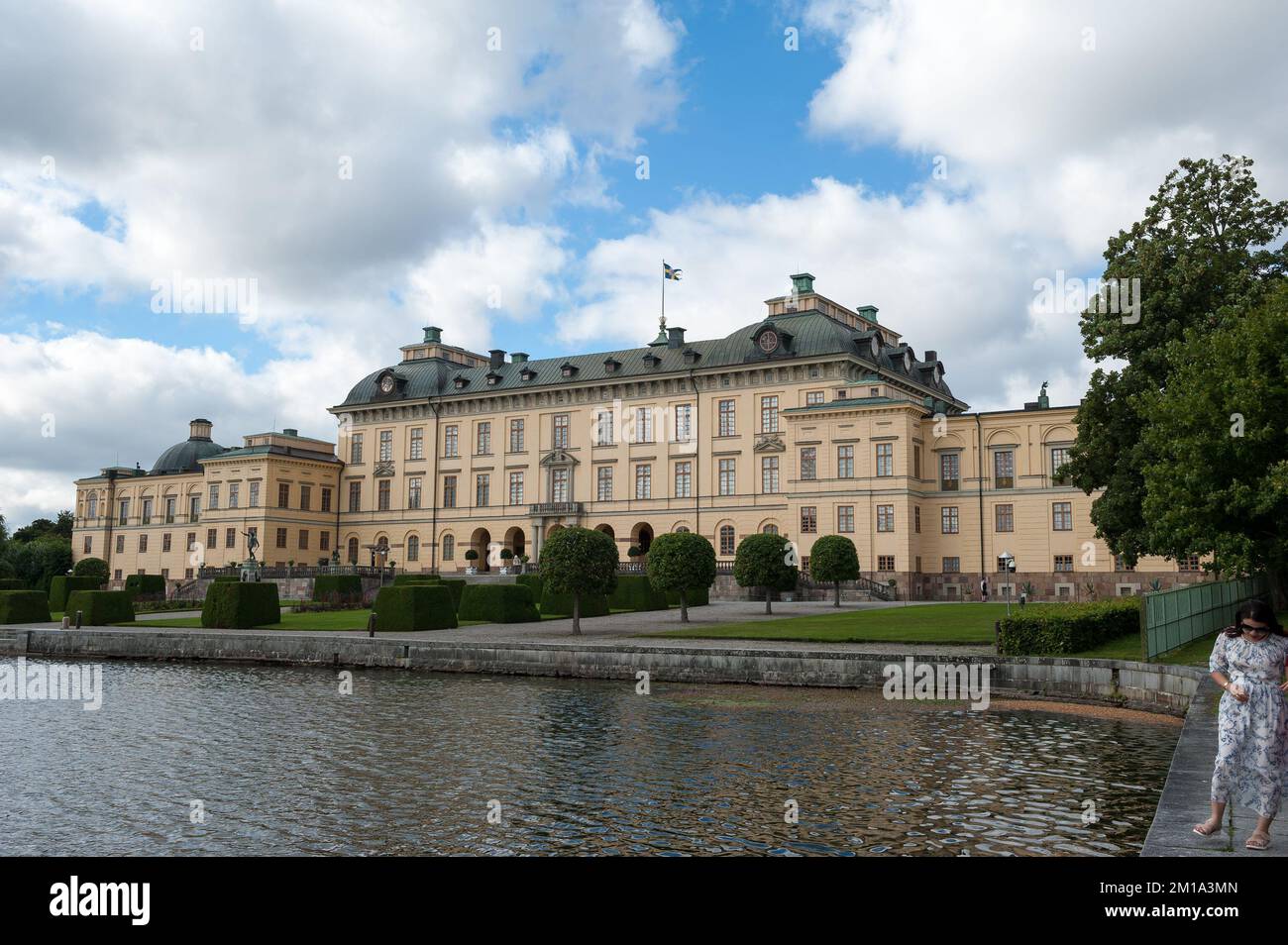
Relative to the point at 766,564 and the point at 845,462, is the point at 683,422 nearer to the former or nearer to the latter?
the point at 845,462

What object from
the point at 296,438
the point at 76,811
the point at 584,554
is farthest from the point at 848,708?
the point at 296,438

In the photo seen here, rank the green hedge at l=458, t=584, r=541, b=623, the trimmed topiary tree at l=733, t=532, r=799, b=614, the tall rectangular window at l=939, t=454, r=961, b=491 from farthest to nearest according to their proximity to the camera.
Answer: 1. the tall rectangular window at l=939, t=454, r=961, b=491
2. the trimmed topiary tree at l=733, t=532, r=799, b=614
3. the green hedge at l=458, t=584, r=541, b=623

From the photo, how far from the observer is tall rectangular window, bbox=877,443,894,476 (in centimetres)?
5169

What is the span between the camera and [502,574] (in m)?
57.6

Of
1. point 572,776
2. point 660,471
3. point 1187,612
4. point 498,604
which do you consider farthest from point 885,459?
point 572,776

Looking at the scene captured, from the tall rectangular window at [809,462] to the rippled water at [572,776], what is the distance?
111ft

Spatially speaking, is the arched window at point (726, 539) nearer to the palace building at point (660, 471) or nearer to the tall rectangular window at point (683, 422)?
the palace building at point (660, 471)

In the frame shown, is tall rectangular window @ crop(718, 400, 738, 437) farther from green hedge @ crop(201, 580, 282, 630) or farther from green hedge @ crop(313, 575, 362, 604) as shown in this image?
green hedge @ crop(201, 580, 282, 630)

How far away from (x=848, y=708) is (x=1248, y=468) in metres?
9.26

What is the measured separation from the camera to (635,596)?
4353cm

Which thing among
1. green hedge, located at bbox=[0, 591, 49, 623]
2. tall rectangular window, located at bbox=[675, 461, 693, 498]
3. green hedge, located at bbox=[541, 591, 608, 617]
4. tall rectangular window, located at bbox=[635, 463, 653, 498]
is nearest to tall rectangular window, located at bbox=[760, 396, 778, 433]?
tall rectangular window, located at bbox=[675, 461, 693, 498]

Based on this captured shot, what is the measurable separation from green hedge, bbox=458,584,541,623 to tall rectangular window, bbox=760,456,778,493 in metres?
21.9

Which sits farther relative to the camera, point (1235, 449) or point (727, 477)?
point (727, 477)

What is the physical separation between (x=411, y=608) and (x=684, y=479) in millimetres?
29343
